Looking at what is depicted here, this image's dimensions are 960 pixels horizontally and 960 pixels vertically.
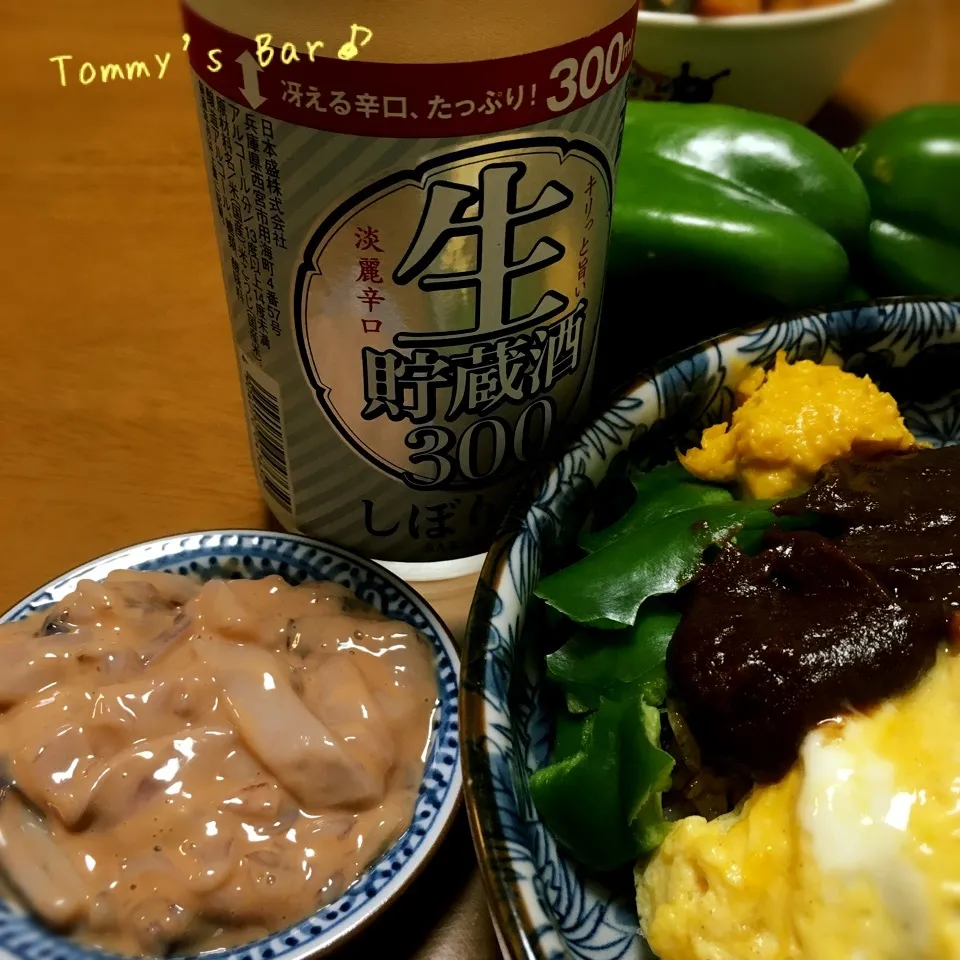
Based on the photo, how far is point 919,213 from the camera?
94 centimetres

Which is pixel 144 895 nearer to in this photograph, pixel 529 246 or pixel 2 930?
pixel 2 930

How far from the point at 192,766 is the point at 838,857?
356 millimetres

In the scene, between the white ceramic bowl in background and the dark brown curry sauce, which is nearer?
the dark brown curry sauce

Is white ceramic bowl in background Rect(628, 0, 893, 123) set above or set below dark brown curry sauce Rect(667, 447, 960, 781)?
above

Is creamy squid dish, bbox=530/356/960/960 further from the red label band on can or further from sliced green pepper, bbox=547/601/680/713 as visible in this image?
the red label band on can

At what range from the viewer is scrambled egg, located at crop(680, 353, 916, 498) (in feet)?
2.20

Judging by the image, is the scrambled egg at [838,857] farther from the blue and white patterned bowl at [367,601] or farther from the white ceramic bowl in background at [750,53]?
the white ceramic bowl in background at [750,53]

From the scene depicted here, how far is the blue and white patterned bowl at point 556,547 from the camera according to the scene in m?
0.49

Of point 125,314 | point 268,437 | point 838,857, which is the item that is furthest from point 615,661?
point 125,314

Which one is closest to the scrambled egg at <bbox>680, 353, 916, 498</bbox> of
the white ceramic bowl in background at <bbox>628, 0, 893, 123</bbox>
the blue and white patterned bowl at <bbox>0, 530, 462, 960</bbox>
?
the blue and white patterned bowl at <bbox>0, 530, 462, 960</bbox>

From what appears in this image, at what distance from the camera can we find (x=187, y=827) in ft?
1.84

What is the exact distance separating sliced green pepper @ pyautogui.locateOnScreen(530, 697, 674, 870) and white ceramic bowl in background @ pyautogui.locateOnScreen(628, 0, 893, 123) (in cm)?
77

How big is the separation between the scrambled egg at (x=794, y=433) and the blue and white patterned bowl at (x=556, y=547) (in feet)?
0.12

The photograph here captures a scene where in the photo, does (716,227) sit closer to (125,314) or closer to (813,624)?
(813,624)
